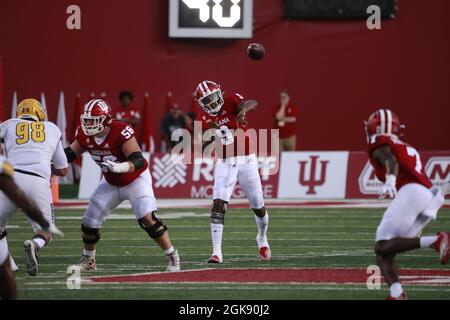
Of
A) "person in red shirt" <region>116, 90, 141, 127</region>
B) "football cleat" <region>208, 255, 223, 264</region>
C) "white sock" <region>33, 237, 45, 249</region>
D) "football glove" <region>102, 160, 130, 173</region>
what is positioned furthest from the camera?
"person in red shirt" <region>116, 90, 141, 127</region>

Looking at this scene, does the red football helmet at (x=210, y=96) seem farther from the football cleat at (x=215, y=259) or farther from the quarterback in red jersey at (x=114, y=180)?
the football cleat at (x=215, y=259)

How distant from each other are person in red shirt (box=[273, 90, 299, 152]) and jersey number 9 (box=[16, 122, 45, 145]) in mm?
11756

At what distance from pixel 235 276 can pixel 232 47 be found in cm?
1387

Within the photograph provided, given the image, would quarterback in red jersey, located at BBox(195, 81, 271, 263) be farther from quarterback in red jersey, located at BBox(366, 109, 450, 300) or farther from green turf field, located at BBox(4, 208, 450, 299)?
quarterback in red jersey, located at BBox(366, 109, 450, 300)

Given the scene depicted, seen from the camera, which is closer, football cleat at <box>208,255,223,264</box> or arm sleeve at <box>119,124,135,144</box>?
arm sleeve at <box>119,124,135,144</box>

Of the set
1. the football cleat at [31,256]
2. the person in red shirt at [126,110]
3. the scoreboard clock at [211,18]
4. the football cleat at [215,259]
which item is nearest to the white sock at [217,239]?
the football cleat at [215,259]

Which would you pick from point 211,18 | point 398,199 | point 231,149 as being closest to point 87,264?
point 231,149

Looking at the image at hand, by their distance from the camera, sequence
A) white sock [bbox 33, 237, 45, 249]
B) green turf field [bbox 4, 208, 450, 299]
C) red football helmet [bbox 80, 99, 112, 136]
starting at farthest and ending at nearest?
red football helmet [bbox 80, 99, 112, 136] → white sock [bbox 33, 237, 45, 249] → green turf field [bbox 4, 208, 450, 299]

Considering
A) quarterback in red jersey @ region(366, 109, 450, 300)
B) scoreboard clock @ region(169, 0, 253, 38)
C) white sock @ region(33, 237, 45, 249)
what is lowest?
white sock @ region(33, 237, 45, 249)

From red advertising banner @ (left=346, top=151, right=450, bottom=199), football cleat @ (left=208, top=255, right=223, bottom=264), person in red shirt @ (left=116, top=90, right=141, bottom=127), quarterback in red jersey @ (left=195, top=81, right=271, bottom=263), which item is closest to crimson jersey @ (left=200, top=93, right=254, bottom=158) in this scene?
quarterback in red jersey @ (left=195, top=81, right=271, bottom=263)

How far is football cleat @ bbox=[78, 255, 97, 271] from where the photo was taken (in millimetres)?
11242

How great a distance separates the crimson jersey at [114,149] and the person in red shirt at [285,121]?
459 inches

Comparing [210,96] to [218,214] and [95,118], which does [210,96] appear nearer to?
[218,214]

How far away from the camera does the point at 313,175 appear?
19.8 m
